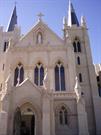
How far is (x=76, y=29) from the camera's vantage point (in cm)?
3588

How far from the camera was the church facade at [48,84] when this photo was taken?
20609 mm

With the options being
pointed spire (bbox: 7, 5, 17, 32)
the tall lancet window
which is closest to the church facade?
the tall lancet window

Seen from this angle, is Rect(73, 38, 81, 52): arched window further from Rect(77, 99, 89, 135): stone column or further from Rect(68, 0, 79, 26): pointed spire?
Rect(77, 99, 89, 135): stone column

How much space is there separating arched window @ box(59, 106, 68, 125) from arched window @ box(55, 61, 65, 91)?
3.67 meters

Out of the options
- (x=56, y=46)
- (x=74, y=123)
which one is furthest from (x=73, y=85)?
(x=56, y=46)

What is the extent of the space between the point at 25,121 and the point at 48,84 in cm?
720

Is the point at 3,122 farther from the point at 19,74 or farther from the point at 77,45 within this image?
the point at 77,45

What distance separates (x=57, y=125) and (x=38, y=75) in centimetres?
818

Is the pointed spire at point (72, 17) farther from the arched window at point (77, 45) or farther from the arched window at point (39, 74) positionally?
the arched window at point (39, 74)

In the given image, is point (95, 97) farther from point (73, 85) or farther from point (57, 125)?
point (57, 125)

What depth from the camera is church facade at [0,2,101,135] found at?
20609 millimetres

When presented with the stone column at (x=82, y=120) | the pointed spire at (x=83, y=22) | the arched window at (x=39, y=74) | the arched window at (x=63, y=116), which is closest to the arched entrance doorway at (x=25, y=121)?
the arched window at (x=63, y=116)

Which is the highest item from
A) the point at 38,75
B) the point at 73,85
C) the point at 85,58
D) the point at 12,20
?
the point at 12,20

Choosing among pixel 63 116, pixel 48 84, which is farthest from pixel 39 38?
pixel 63 116
